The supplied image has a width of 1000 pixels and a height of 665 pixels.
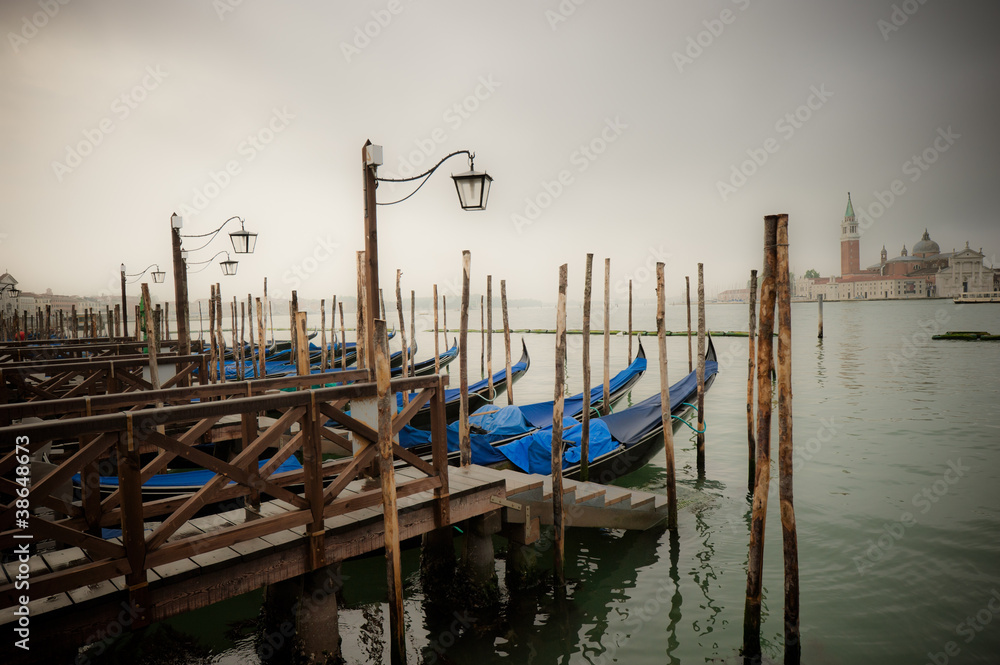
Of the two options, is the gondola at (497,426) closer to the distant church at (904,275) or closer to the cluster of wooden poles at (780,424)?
the cluster of wooden poles at (780,424)

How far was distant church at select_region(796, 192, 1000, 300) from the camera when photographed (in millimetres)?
77312

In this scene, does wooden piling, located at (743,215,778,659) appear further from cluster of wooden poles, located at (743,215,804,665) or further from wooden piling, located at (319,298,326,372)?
wooden piling, located at (319,298,326,372)

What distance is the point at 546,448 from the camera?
6.02 m

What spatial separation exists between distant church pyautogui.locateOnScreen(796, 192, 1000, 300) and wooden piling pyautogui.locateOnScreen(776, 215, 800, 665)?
95892 mm

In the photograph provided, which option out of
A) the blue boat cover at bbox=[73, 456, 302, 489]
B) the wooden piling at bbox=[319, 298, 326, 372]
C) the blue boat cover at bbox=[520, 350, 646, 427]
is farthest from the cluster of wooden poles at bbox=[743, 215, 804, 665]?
the wooden piling at bbox=[319, 298, 326, 372]

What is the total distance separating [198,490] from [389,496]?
3.54 ft

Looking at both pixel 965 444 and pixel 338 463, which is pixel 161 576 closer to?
pixel 338 463

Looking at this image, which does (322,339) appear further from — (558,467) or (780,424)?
(780,424)

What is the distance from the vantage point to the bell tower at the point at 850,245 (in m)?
96.0

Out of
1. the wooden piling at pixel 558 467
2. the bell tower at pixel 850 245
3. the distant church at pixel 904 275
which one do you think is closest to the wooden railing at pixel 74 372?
the wooden piling at pixel 558 467

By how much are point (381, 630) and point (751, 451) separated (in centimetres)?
501

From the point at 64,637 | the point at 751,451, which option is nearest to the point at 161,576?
the point at 64,637

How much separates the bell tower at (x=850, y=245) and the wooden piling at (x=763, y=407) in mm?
110486

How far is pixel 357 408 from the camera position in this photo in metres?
3.36
